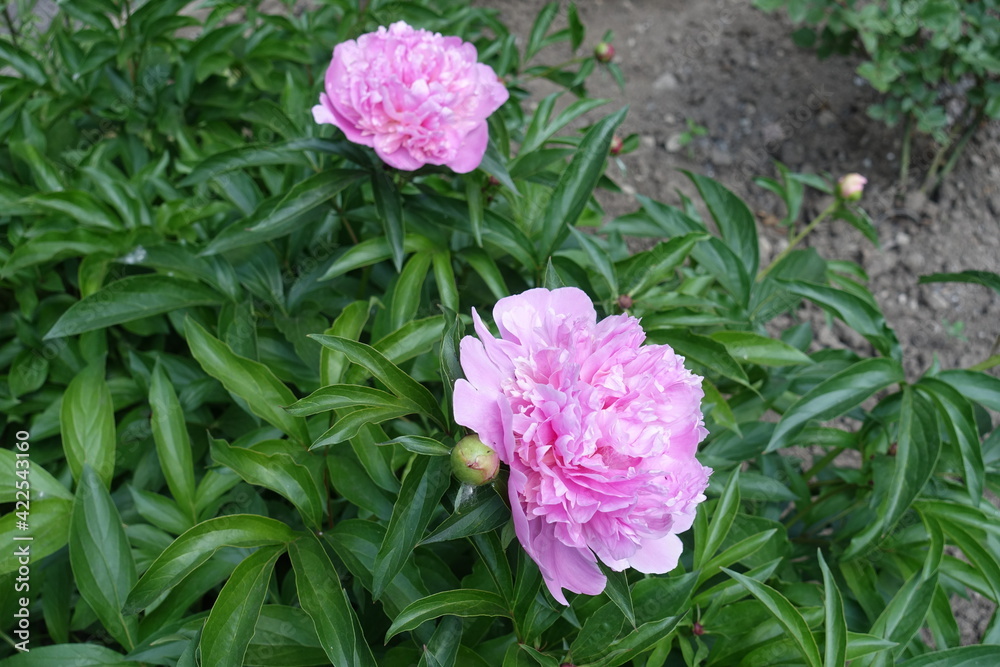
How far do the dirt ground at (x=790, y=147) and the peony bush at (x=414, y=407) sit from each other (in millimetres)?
1313

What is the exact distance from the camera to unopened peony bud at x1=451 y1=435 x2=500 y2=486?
672 millimetres

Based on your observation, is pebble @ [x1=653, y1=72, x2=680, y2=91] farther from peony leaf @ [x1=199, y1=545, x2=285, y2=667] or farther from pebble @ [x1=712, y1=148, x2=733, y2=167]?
peony leaf @ [x1=199, y1=545, x2=285, y2=667]

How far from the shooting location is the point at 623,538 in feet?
2.31

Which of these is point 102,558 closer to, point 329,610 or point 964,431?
point 329,610

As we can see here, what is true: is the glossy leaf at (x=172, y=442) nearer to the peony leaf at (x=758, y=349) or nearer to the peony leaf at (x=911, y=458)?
the peony leaf at (x=758, y=349)

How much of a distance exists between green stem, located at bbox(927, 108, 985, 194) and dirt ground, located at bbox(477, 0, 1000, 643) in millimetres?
40

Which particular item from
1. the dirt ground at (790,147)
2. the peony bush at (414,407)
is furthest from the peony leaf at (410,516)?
the dirt ground at (790,147)

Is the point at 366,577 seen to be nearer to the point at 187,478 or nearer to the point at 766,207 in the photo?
the point at 187,478

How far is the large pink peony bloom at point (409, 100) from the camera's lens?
1.13m

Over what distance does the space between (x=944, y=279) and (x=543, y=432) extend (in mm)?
1035

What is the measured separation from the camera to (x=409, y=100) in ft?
3.68

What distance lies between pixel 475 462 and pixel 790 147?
2.91 m

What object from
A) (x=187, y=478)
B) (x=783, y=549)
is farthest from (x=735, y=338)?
(x=187, y=478)

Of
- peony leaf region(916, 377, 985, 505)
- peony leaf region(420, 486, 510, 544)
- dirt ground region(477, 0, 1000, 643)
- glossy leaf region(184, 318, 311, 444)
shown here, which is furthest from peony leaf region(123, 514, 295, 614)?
dirt ground region(477, 0, 1000, 643)
